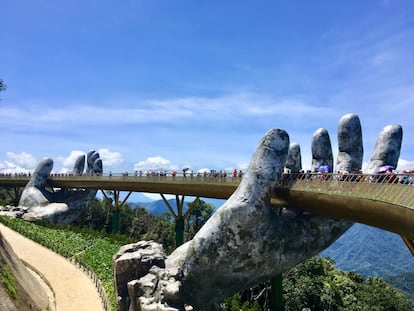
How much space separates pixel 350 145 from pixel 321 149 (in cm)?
185

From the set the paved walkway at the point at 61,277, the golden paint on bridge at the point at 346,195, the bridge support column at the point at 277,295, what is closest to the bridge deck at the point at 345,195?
the golden paint on bridge at the point at 346,195

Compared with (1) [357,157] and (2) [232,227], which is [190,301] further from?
(1) [357,157]

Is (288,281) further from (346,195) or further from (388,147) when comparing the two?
(346,195)

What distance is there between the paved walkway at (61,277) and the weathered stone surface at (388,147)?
19.0 m

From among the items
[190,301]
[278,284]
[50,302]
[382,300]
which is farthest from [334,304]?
[50,302]

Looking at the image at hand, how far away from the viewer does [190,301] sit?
882 inches

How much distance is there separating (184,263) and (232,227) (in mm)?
3509

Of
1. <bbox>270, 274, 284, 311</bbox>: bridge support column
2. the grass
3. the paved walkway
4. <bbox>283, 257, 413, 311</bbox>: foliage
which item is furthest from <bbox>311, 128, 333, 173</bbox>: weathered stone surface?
<bbox>283, 257, 413, 311</bbox>: foliage

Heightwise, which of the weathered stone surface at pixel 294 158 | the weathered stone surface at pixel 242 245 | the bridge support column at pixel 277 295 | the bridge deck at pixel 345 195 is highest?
the weathered stone surface at pixel 294 158

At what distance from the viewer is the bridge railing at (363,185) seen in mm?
14477

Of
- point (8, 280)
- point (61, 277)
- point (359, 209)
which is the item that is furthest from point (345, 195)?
point (61, 277)

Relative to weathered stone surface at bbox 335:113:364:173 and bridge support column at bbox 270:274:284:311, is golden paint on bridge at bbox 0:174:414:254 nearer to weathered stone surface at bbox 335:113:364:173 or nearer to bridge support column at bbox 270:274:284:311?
weathered stone surface at bbox 335:113:364:173

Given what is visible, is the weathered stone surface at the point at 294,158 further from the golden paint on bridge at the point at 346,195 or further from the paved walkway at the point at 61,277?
the paved walkway at the point at 61,277

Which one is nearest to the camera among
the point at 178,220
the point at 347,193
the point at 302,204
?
the point at 347,193
